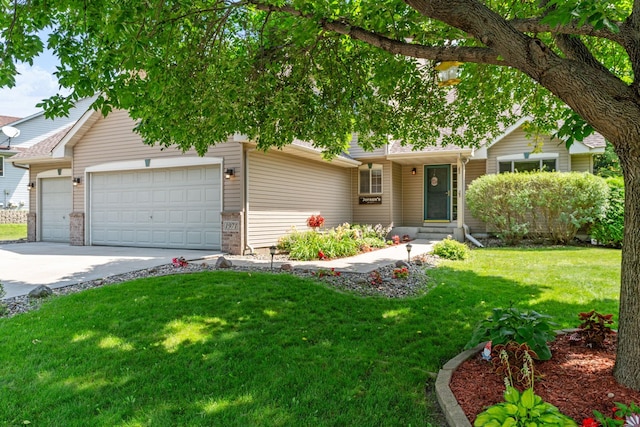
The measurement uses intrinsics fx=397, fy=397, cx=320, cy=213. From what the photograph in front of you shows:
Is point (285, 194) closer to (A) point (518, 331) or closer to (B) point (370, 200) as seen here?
(B) point (370, 200)

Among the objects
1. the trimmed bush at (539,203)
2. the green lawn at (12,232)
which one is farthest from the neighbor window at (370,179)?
the green lawn at (12,232)

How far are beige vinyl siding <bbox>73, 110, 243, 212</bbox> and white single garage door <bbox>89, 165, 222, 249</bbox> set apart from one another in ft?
1.41

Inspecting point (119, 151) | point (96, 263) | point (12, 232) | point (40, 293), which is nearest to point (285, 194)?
point (96, 263)

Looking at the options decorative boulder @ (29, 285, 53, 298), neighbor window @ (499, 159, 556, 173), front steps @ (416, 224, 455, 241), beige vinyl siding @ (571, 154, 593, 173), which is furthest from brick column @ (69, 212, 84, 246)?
beige vinyl siding @ (571, 154, 593, 173)

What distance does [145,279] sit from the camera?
6543mm

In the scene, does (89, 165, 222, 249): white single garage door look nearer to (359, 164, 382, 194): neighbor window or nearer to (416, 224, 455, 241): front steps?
(359, 164, 382, 194): neighbor window

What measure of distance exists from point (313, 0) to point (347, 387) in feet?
12.8

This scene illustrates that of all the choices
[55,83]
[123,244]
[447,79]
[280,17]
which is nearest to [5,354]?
[55,83]

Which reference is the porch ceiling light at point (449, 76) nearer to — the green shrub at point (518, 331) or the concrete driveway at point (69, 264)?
the green shrub at point (518, 331)

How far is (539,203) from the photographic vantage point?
1158 cm

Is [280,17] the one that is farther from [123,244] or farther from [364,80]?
[123,244]

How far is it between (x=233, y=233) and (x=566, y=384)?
8.36 meters

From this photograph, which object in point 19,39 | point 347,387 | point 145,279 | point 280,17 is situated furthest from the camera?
point 145,279

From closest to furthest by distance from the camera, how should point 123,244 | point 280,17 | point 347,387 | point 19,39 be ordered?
point 347,387 → point 19,39 → point 280,17 → point 123,244
